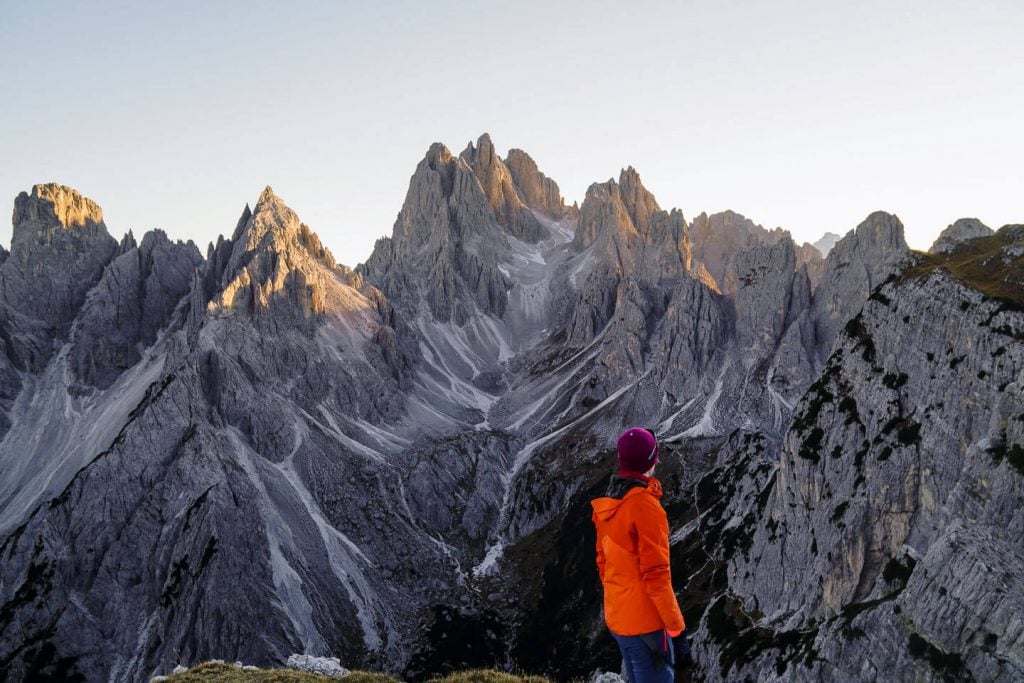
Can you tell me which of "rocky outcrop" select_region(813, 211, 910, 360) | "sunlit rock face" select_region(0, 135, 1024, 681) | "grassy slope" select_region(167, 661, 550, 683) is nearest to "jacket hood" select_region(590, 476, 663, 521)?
"grassy slope" select_region(167, 661, 550, 683)

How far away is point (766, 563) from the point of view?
61.6 metres

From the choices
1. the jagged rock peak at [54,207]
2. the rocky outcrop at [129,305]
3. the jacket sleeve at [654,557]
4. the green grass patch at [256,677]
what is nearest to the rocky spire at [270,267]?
the rocky outcrop at [129,305]

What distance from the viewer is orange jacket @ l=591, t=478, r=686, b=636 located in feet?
37.5

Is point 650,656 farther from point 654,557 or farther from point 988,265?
point 988,265

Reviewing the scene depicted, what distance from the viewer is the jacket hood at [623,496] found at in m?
11.7

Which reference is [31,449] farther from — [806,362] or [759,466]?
[806,362]

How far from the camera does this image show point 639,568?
→ 11750mm

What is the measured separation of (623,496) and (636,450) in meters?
0.92

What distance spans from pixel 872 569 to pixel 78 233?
198m

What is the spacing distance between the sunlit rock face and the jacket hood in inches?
1058

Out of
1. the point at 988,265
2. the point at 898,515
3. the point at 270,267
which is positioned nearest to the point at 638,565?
the point at 898,515

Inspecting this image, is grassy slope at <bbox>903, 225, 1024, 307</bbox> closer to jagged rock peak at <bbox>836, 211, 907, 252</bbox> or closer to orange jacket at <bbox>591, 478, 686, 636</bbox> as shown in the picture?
orange jacket at <bbox>591, 478, 686, 636</bbox>

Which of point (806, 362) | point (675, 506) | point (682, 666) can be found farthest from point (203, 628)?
point (806, 362)

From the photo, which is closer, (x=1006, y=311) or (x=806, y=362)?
(x=1006, y=311)
